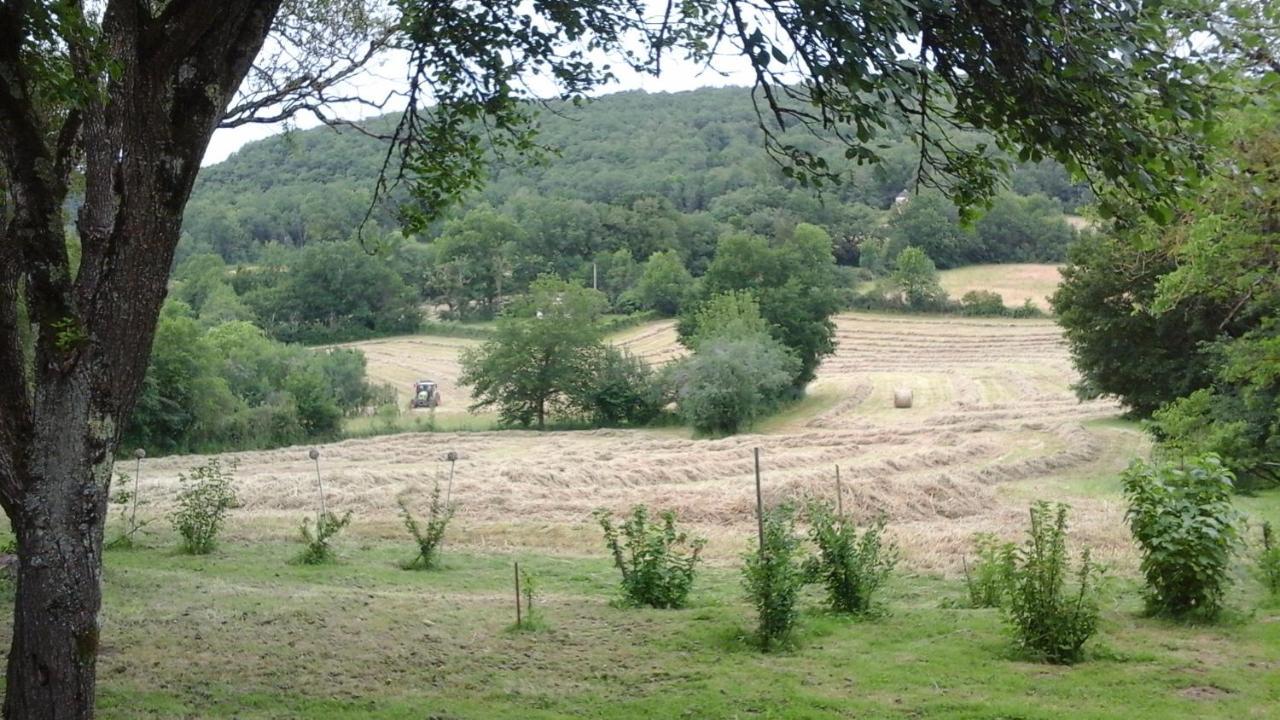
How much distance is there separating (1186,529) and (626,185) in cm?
8306

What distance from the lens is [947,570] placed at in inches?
555

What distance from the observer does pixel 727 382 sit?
141ft

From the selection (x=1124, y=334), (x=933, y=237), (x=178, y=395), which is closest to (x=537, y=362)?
(x=178, y=395)

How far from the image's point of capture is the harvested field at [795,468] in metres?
19.5

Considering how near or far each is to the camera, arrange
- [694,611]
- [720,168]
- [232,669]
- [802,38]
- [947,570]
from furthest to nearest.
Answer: [720,168], [947,570], [694,611], [232,669], [802,38]

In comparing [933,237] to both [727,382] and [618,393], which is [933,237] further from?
[727,382]

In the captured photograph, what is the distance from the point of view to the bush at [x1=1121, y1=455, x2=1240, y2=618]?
27.0ft

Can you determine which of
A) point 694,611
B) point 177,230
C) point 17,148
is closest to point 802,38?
point 177,230

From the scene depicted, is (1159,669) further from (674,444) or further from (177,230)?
(674,444)

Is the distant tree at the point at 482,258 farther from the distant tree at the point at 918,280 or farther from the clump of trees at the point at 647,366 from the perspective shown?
the distant tree at the point at 918,280

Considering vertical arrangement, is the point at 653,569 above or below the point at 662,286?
below

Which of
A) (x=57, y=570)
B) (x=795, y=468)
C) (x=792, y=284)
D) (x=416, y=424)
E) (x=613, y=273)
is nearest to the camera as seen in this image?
(x=57, y=570)

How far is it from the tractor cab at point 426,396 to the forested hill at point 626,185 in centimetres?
1151

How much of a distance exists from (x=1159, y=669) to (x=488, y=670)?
474 centimetres
